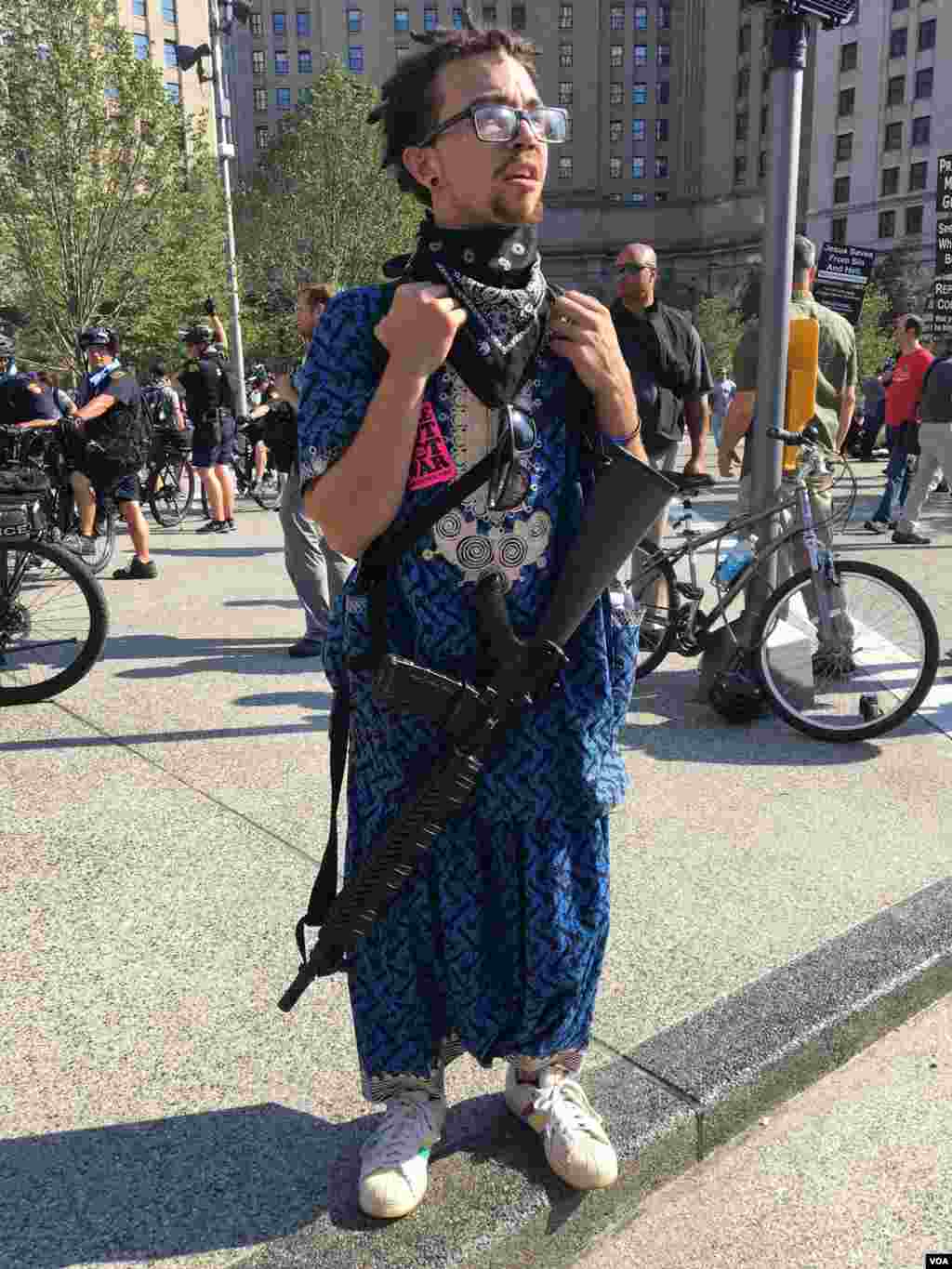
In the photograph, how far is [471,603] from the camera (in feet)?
5.90

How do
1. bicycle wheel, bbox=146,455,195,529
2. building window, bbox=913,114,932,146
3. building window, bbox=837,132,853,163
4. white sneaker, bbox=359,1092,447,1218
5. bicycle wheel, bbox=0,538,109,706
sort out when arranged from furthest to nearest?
building window, bbox=837,132,853,163
building window, bbox=913,114,932,146
bicycle wheel, bbox=146,455,195,529
bicycle wheel, bbox=0,538,109,706
white sneaker, bbox=359,1092,447,1218

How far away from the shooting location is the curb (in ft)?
6.01

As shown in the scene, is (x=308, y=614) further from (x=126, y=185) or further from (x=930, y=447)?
(x=126, y=185)

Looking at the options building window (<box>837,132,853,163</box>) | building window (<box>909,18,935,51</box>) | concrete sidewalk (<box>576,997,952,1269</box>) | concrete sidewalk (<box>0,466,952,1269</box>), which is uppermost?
building window (<box>909,18,935,51</box>)

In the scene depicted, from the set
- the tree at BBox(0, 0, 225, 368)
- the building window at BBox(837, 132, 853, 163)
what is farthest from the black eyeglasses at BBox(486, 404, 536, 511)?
the building window at BBox(837, 132, 853, 163)

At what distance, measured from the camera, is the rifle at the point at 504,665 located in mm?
1760

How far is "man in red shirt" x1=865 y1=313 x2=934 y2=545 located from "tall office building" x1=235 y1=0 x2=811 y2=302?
78.6m

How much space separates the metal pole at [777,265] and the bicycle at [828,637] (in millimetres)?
100

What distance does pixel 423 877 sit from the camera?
6.15ft

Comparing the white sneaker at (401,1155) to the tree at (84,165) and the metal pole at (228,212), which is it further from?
the metal pole at (228,212)

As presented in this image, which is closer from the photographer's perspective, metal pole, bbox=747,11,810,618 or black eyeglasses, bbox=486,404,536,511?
black eyeglasses, bbox=486,404,536,511

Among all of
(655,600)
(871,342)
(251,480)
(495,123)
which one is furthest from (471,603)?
(871,342)

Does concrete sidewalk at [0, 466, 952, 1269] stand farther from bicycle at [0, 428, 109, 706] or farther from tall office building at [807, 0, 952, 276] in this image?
tall office building at [807, 0, 952, 276]

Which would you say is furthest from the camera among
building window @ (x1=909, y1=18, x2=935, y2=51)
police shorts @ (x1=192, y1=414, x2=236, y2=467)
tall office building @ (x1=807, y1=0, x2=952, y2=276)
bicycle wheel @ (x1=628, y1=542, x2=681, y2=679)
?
tall office building @ (x1=807, y1=0, x2=952, y2=276)
